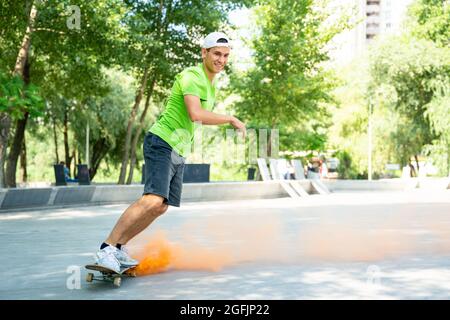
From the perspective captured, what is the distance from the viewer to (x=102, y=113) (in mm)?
37625

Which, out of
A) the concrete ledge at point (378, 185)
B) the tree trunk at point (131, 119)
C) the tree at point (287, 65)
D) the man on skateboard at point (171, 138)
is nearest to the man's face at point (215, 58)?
the man on skateboard at point (171, 138)

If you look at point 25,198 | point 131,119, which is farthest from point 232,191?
point 25,198

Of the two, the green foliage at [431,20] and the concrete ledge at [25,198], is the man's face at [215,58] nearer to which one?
the concrete ledge at [25,198]

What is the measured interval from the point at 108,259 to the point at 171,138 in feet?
3.46

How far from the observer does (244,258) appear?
26.0ft

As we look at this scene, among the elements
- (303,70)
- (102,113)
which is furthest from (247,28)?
(102,113)

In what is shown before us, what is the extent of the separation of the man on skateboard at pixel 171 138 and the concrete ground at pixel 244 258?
0.39 metres

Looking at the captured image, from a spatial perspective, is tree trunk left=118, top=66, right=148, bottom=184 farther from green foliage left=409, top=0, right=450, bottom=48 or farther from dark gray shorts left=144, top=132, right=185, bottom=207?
green foliage left=409, top=0, right=450, bottom=48

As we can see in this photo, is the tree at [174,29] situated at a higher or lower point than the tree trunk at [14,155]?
higher

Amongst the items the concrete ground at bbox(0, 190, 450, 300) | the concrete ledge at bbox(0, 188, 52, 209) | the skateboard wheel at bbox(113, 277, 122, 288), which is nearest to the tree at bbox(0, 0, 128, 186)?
the concrete ledge at bbox(0, 188, 52, 209)

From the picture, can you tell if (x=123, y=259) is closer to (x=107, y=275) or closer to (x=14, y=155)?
(x=107, y=275)

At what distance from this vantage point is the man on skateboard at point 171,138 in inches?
244
